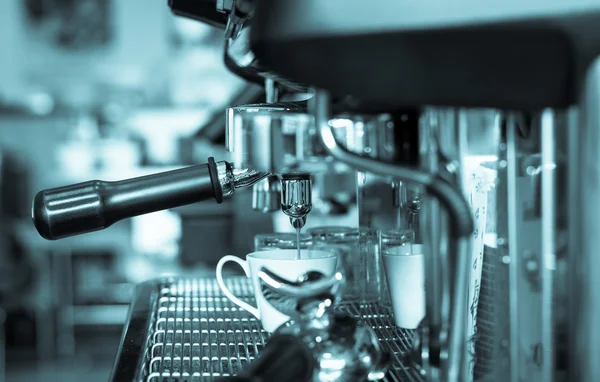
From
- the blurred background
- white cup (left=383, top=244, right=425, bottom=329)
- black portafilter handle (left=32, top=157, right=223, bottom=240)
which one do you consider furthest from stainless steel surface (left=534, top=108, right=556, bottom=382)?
the blurred background

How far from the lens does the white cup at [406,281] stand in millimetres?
416

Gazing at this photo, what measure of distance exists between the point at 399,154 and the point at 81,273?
8.05ft

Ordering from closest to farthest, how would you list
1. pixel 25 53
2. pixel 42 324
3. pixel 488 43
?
1. pixel 488 43
2. pixel 42 324
3. pixel 25 53

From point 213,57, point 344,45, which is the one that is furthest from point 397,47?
point 213,57

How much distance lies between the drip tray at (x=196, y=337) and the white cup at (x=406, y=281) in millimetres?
15

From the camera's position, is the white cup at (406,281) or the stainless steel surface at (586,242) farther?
the white cup at (406,281)

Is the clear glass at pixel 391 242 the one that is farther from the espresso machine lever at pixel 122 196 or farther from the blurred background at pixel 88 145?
the blurred background at pixel 88 145

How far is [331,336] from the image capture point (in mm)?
365

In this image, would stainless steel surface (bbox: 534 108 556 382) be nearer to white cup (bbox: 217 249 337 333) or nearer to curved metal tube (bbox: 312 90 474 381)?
curved metal tube (bbox: 312 90 474 381)

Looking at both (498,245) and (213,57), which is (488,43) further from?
(213,57)

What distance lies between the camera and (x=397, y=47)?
0.88ft

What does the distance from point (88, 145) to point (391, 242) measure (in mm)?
2323

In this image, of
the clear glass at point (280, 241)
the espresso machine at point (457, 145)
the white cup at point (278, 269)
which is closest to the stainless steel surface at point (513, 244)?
the espresso machine at point (457, 145)

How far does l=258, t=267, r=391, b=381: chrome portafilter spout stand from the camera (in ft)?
1.17
